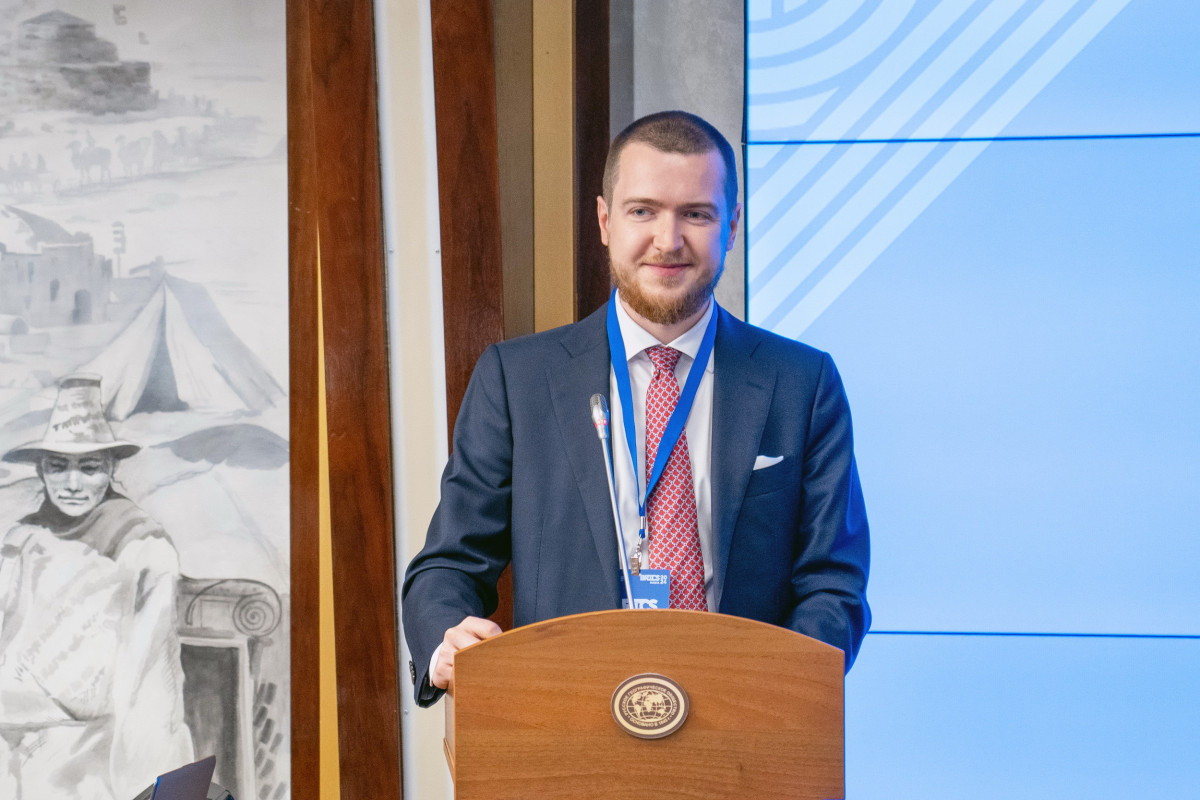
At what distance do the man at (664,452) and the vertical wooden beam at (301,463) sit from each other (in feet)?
2.46

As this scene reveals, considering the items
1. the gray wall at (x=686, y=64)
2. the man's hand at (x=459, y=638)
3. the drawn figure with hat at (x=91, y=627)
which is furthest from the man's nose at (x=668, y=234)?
the drawn figure with hat at (x=91, y=627)

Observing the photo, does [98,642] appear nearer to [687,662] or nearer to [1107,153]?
[687,662]

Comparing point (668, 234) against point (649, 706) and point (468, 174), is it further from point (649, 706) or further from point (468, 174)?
point (649, 706)

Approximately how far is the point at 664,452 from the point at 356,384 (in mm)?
868

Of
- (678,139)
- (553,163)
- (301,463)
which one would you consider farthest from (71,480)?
(678,139)

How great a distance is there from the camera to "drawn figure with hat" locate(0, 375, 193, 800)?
260cm

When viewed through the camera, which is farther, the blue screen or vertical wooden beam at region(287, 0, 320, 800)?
the blue screen

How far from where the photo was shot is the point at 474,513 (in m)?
1.89

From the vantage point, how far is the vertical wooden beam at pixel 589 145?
95.6 inches

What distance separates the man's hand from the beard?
70 cm

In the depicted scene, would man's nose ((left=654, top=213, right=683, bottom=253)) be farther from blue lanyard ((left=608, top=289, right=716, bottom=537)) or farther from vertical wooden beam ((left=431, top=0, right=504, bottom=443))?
vertical wooden beam ((left=431, top=0, right=504, bottom=443))

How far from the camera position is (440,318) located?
2.35 m

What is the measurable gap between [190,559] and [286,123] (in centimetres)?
116

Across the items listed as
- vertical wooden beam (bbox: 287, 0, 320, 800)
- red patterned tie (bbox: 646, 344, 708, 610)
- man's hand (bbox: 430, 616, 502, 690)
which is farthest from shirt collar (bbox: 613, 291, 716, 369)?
vertical wooden beam (bbox: 287, 0, 320, 800)
